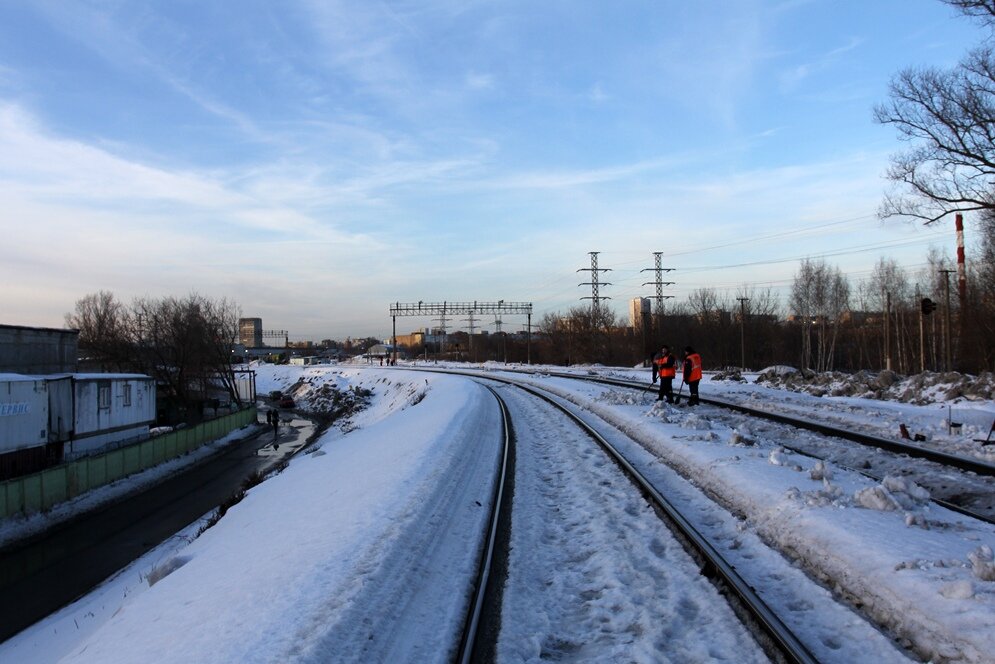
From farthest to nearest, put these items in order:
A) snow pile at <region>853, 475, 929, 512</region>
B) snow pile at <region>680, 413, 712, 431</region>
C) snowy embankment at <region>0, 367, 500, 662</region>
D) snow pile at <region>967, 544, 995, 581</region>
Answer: snow pile at <region>680, 413, 712, 431</region>, snow pile at <region>853, 475, 929, 512</region>, snowy embankment at <region>0, 367, 500, 662</region>, snow pile at <region>967, 544, 995, 581</region>

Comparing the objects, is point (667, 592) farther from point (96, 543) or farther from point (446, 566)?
point (96, 543)

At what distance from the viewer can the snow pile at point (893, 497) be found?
7.09 metres

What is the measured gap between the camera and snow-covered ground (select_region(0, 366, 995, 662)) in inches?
189

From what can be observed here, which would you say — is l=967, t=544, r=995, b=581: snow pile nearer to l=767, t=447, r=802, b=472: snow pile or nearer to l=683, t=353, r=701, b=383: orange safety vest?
l=767, t=447, r=802, b=472: snow pile

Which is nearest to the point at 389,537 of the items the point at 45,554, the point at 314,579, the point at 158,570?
the point at 314,579

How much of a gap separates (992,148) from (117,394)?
138 feet

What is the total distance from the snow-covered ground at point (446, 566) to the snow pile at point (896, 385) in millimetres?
7003

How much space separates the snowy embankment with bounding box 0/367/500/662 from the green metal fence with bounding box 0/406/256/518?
31.6ft

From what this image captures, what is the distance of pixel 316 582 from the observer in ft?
20.5

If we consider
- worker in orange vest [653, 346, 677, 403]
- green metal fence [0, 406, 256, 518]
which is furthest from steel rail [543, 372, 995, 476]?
green metal fence [0, 406, 256, 518]

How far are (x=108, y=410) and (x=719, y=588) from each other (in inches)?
1498

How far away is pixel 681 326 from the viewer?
82188 mm

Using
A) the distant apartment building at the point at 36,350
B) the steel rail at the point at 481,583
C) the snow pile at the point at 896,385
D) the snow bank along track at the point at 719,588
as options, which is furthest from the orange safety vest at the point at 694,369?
the distant apartment building at the point at 36,350

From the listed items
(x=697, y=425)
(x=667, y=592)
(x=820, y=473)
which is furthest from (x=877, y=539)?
(x=697, y=425)
